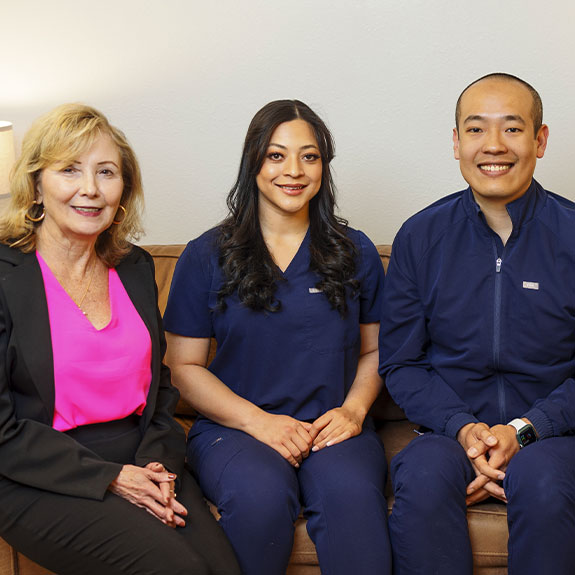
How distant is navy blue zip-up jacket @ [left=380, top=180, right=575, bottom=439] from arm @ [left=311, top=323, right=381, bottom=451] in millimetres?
87

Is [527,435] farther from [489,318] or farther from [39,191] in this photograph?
[39,191]

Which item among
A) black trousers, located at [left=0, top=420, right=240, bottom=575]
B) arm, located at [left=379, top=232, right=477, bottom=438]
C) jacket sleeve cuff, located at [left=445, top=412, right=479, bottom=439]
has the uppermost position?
arm, located at [left=379, top=232, right=477, bottom=438]

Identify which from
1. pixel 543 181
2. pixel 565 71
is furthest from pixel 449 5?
pixel 543 181

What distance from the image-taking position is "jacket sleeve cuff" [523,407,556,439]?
1954 mm

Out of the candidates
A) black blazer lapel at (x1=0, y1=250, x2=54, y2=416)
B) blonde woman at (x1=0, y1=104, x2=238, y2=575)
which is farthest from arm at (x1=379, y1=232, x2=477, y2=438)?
black blazer lapel at (x1=0, y1=250, x2=54, y2=416)

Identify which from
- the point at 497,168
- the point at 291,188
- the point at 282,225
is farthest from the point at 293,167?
the point at 497,168

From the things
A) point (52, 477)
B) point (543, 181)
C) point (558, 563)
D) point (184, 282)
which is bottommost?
point (558, 563)

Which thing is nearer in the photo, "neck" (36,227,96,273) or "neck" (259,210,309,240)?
"neck" (36,227,96,273)

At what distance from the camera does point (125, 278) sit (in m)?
2.01

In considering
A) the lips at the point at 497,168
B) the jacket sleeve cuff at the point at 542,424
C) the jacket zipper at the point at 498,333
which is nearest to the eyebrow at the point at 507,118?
the lips at the point at 497,168

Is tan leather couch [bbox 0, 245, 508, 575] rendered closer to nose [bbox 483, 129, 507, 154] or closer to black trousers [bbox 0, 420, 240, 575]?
black trousers [bbox 0, 420, 240, 575]

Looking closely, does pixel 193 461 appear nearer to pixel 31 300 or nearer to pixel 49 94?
pixel 31 300

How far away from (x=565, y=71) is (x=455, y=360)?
4.05 ft

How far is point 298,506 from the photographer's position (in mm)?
1884
